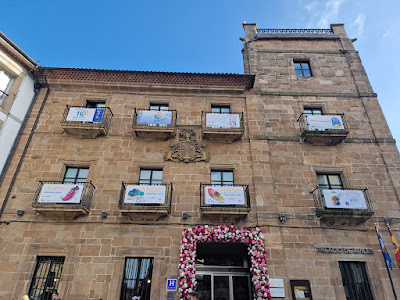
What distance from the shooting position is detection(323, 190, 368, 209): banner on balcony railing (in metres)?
9.21

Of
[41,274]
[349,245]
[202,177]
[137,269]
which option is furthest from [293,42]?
[41,274]

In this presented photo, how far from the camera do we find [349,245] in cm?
920

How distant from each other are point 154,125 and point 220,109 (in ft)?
10.9

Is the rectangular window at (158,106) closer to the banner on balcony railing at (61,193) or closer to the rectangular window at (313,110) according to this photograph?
the banner on balcony railing at (61,193)

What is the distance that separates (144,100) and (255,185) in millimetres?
6431

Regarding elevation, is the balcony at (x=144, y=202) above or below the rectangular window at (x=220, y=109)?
below

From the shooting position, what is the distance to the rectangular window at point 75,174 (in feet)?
33.6

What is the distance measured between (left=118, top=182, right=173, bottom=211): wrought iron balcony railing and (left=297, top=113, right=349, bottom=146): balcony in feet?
20.4

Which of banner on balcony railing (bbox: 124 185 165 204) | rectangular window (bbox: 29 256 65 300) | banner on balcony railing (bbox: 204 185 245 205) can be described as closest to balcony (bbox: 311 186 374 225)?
banner on balcony railing (bbox: 204 185 245 205)

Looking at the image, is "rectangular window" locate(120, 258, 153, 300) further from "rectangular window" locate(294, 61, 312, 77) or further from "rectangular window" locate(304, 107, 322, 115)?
"rectangular window" locate(294, 61, 312, 77)

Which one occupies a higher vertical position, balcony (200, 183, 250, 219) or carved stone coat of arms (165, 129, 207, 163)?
carved stone coat of arms (165, 129, 207, 163)

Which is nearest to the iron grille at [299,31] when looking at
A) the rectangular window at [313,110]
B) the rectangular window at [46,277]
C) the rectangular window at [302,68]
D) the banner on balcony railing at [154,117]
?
the rectangular window at [302,68]

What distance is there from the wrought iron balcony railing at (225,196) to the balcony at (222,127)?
2351 millimetres

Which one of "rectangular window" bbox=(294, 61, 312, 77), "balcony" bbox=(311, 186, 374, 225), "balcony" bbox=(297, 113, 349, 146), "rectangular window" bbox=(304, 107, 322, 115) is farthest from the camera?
"rectangular window" bbox=(294, 61, 312, 77)
